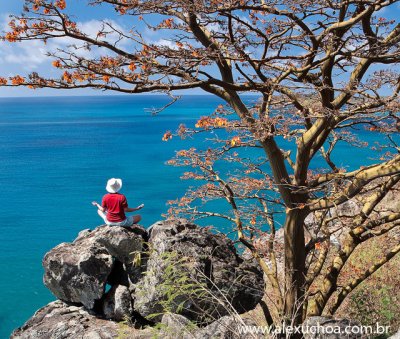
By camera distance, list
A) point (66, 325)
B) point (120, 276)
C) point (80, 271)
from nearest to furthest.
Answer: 1. point (66, 325)
2. point (80, 271)
3. point (120, 276)

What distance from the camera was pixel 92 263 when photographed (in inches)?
340

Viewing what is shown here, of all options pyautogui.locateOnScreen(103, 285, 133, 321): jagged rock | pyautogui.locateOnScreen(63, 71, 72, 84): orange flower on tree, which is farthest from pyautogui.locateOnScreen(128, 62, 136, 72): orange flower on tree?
pyautogui.locateOnScreen(103, 285, 133, 321): jagged rock

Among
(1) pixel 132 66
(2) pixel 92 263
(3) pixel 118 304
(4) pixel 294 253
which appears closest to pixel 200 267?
(4) pixel 294 253

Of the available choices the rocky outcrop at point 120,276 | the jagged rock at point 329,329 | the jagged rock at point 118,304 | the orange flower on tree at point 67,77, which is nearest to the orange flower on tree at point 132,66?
the orange flower on tree at point 67,77

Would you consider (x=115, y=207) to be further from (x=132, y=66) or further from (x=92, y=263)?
(x=132, y=66)

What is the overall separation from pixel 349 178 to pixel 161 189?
85.9ft

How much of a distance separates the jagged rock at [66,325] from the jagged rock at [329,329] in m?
3.71

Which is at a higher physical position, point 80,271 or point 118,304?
point 80,271

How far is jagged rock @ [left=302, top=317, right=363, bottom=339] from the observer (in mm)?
5188

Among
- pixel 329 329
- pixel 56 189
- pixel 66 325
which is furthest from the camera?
pixel 56 189

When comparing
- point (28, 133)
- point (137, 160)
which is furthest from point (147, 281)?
point (28, 133)

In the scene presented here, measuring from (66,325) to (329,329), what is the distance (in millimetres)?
5196

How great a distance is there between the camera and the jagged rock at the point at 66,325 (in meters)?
7.98

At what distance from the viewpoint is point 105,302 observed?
28.7 ft
